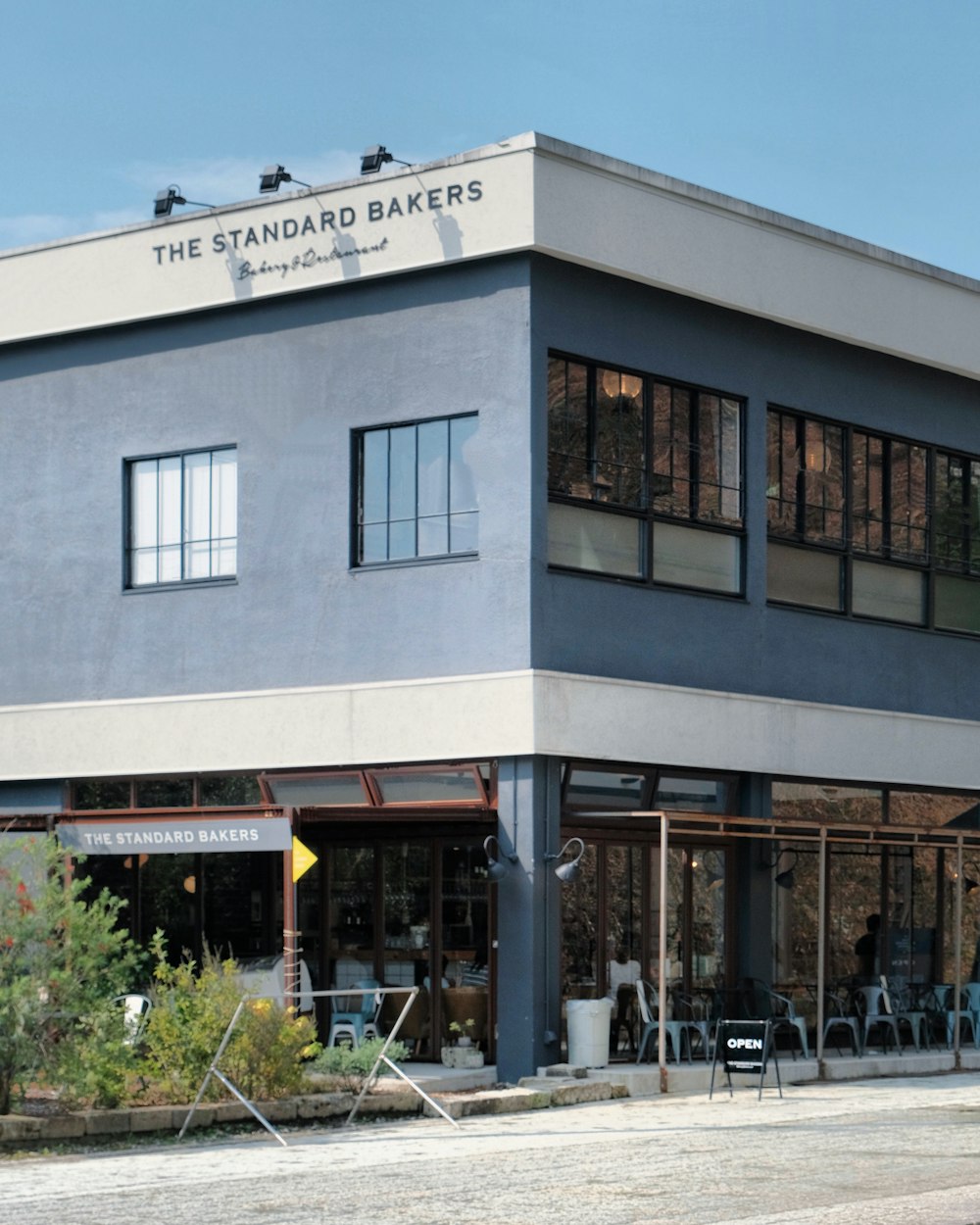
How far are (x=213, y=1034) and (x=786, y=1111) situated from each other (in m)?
5.44

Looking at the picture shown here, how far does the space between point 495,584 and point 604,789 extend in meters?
2.59

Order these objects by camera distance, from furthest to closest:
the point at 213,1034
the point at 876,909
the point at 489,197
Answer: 1. the point at 876,909
2. the point at 489,197
3. the point at 213,1034

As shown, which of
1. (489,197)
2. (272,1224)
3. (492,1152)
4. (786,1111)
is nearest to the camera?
(272,1224)

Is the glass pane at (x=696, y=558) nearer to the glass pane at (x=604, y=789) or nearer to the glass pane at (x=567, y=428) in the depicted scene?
the glass pane at (x=567, y=428)

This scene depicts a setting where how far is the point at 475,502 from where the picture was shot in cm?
2259

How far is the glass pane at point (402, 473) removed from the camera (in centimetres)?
2309

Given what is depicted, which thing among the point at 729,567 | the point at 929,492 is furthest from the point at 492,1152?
the point at 929,492

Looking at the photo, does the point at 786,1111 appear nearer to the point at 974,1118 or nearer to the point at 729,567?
the point at 974,1118

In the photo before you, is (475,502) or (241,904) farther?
(241,904)

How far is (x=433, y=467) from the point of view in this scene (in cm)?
2292

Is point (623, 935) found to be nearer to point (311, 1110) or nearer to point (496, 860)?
point (496, 860)

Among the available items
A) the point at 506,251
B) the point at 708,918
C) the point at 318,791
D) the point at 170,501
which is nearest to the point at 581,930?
the point at 708,918

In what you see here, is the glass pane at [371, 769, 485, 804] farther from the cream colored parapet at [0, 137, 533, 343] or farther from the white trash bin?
the cream colored parapet at [0, 137, 533, 343]

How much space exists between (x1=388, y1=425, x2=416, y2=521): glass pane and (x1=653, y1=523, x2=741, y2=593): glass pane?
2.78 m
